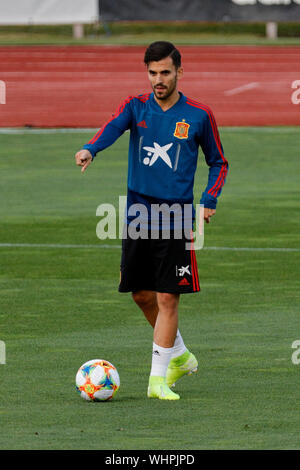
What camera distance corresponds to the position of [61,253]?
13891mm

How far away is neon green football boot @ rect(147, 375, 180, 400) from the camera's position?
25.7 feet

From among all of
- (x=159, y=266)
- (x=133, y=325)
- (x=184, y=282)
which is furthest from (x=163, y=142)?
(x=133, y=325)

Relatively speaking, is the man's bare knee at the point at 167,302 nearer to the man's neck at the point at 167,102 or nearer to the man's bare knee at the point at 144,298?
the man's bare knee at the point at 144,298

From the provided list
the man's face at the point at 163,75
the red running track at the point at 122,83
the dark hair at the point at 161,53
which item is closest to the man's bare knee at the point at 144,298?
the man's face at the point at 163,75

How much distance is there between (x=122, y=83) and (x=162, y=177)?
1097 inches

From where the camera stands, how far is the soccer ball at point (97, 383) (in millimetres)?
7711

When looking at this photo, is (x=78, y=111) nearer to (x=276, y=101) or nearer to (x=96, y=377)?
(x=276, y=101)

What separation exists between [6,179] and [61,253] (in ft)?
19.4

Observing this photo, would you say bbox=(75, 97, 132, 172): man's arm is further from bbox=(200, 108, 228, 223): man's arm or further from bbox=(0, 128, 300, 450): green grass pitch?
bbox=(0, 128, 300, 450): green grass pitch

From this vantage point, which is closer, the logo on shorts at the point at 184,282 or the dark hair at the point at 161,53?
the dark hair at the point at 161,53

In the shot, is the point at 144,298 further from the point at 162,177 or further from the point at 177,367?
the point at 162,177

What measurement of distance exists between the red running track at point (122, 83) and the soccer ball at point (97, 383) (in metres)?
19.8

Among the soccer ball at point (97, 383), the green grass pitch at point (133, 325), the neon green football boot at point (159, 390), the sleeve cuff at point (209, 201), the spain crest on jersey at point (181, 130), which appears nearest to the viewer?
the green grass pitch at point (133, 325)
